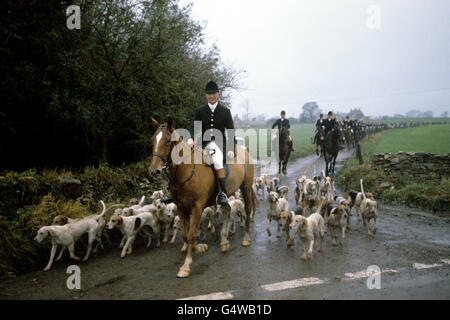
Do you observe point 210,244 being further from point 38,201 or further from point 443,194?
point 443,194

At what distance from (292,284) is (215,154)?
111 inches

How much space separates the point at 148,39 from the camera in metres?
10.4

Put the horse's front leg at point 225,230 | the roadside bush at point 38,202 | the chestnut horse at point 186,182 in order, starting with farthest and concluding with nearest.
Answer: the horse's front leg at point 225,230 → the roadside bush at point 38,202 → the chestnut horse at point 186,182

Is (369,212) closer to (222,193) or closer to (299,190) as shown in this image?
(299,190)

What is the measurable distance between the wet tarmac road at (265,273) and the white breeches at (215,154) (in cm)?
187

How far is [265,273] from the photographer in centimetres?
528

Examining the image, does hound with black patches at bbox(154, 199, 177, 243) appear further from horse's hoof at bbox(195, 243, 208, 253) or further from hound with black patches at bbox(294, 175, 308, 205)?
hound with black patches at bbox(294, 175, 308, 205)

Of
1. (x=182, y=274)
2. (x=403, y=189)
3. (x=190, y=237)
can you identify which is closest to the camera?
(x=182, y=274)

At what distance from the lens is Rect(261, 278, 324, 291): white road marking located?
4.70 metres

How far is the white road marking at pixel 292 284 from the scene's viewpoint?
15.4ft

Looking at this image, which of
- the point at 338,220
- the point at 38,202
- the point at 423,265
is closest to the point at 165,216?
the point at 38,202

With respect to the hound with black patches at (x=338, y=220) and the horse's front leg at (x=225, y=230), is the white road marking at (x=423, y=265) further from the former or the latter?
the horse's front leg at (x=225, y=230)

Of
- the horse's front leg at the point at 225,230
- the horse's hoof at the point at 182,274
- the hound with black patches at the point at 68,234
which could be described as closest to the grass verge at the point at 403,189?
the horse's front leg at the point at 225,230

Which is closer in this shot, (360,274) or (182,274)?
(360,274)
